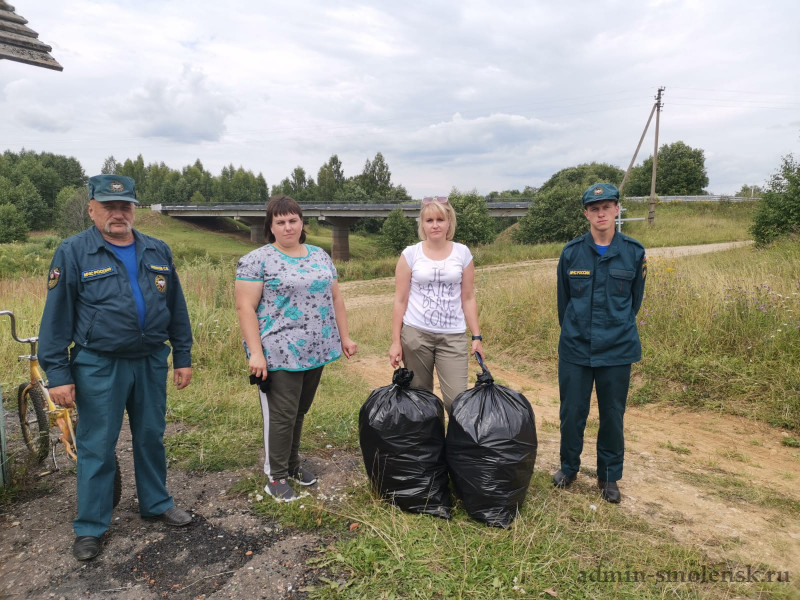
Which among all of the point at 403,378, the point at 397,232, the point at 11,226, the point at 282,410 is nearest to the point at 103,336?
the point at 282,410

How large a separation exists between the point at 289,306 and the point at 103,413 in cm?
108

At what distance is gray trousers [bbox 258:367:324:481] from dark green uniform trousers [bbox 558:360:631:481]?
62.7 inches

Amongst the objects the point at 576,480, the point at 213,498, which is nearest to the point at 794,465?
the point at 576,480

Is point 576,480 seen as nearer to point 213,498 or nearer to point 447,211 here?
point 447,211

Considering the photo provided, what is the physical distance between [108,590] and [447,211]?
8.58ft

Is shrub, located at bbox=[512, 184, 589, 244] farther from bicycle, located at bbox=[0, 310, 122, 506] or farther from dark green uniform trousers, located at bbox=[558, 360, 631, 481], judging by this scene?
bicycle, located at bbox=[0, 310, 122, 506]

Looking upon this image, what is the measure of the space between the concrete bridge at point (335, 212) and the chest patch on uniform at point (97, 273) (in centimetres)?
3365

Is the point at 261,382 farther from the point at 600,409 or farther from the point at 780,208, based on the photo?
the point at 780,208

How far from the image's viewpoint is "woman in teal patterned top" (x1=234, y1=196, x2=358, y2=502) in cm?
281

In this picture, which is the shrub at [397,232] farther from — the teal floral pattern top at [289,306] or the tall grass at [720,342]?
the teal floral pattern top at [289,306]

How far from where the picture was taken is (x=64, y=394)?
8.04ft

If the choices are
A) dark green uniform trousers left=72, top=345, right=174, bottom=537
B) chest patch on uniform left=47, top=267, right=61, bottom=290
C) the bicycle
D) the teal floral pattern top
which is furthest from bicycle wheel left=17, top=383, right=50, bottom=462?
the teal floral pattern top

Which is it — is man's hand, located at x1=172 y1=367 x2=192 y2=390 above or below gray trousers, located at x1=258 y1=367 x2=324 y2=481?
above

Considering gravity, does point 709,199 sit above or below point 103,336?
above
